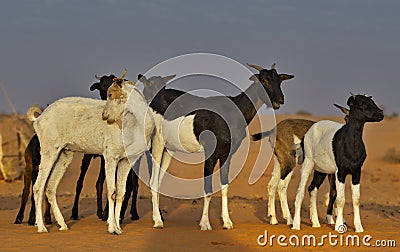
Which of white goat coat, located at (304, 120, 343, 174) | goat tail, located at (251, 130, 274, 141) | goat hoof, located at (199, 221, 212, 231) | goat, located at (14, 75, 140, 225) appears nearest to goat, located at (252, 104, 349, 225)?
goat tail, located at (251, 130, 274, 141)

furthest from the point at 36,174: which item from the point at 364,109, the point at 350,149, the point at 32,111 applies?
the point at 364,109

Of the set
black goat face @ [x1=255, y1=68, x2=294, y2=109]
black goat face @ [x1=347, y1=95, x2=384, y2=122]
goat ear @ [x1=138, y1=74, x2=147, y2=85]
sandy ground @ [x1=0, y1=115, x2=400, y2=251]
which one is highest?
goat ear @ [x1=138, y1=74, x2=147, y2=85]

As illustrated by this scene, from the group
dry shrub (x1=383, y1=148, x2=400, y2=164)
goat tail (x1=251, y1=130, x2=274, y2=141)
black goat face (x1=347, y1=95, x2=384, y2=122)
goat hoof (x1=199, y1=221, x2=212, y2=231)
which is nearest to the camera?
black goat face (x1=347, y1=95, x2=384, y2=122)

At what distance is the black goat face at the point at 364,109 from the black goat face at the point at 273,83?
1.41 m

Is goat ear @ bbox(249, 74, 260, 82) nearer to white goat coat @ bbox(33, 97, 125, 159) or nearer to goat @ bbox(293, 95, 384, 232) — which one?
goat @ bbox(293, 95, 384, 232)

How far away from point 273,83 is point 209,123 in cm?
145

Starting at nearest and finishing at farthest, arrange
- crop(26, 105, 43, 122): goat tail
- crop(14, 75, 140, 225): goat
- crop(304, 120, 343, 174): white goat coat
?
crop(304, 120, 343, 174): white goat coat
crop(26, 105, 43, 122): goat tail
crop(14, 75, 140, 225): goat

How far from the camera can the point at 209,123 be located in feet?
45.1

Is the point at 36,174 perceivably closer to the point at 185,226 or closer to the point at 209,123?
the point at 185,226

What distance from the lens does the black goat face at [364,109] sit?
490 inches

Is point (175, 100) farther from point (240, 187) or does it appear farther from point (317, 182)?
point (240, 187)

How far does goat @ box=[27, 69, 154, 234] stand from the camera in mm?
12344

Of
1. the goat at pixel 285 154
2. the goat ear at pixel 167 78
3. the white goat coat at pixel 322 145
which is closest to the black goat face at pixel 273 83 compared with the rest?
the white goat coat at pixel 322 145

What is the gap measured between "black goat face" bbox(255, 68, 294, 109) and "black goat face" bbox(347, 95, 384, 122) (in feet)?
4.63
